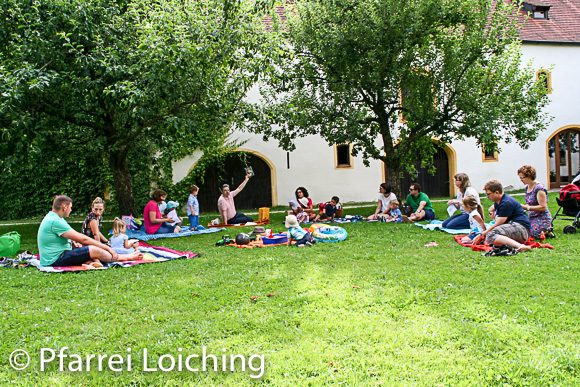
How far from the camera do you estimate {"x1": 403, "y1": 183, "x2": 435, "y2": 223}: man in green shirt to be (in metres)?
13.5

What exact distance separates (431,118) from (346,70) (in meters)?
2.73

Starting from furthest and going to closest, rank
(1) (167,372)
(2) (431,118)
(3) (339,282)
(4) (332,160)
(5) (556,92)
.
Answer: (5) (556,92) → (4) (332,160) → (2) (431,118) → (3) (339,282) → (1) (167,372)

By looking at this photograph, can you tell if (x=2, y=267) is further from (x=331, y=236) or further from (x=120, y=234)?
(x=331, y=236)

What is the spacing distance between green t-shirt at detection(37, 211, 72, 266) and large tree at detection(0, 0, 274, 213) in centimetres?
282

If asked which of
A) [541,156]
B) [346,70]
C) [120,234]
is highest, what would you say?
[346,70]

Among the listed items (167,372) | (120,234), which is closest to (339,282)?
(167,372)

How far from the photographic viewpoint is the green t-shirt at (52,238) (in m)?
7.71

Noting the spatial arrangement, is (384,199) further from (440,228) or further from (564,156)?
(564,156)

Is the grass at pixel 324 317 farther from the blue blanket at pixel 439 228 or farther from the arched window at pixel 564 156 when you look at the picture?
the arched window at pixel 564 156

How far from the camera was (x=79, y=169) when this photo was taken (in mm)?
20328

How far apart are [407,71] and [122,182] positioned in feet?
27.1

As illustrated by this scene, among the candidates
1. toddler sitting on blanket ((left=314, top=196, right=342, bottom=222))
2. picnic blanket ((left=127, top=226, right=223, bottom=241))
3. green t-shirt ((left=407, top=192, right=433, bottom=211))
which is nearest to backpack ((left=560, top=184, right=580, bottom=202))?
green t-shirt ((left=407, top=192, right=433, bottom=211))

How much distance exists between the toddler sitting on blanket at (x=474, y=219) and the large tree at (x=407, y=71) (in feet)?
13.4

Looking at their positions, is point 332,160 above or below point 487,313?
above
